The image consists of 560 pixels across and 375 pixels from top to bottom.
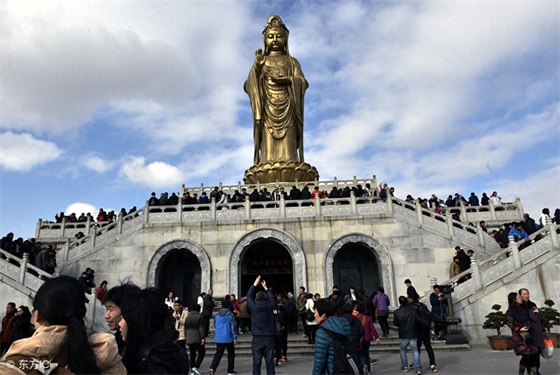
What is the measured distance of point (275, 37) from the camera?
28.2 meters

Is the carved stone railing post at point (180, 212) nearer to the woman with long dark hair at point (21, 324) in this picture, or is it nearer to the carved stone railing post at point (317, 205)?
the carved stone railing post at point (317, 205)

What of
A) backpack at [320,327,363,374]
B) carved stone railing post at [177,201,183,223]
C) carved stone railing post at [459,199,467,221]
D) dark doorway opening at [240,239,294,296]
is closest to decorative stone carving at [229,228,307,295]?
dark doorway opening at [240,239,294,296]

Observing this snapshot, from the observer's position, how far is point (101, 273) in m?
16.2

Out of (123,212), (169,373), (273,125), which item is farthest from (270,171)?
(169,373)

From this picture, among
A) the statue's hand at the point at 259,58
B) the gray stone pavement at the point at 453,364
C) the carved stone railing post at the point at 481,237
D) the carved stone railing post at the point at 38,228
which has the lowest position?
the gray stone pavement at the point at 453,364

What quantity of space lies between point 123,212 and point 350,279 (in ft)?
35.4

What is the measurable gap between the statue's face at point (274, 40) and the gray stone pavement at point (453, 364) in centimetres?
2310

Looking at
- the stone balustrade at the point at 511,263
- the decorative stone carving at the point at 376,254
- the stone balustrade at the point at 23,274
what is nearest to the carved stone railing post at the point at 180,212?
the stone balustrade at the point at 23,274

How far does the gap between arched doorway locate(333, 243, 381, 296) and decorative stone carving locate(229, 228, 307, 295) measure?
259cm

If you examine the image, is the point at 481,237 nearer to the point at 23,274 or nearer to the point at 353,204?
the point at 353,204

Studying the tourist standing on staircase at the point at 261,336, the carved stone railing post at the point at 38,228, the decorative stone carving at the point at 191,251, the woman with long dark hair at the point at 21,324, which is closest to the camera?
the tourist standing on staircase at the point at 261,336

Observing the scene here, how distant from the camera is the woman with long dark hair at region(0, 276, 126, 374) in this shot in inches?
73.8

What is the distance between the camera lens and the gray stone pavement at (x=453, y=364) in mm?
7668

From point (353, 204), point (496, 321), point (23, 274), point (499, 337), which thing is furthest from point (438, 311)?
point (23, 274)
